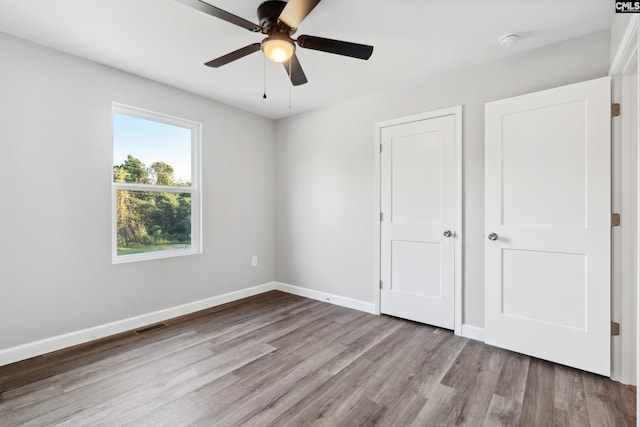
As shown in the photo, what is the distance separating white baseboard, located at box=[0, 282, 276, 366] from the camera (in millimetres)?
2350

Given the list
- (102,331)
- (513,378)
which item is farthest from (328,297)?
(102,331)

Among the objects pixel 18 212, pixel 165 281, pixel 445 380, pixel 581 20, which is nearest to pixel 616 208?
pixel 581 20

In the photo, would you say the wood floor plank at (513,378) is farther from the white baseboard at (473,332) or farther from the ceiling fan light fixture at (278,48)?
the ceiling fan light fixture at (278,48)

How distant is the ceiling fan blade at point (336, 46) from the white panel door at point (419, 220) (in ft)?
4.61

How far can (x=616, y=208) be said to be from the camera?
6.90ft

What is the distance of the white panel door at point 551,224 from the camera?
84.4 inches

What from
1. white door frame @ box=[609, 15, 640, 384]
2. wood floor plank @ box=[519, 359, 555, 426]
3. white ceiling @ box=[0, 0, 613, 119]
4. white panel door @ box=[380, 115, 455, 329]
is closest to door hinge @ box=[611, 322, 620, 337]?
white door frame @ box=[609, 15, 640, 384]

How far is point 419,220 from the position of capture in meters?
3.14

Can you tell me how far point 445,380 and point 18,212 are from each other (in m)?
3.47

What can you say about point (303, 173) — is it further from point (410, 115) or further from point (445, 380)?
point (445, 380)

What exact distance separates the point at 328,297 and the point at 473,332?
169 centimetres

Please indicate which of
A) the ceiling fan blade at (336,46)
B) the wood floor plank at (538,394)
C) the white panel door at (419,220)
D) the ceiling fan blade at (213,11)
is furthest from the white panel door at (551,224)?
the ceiling fan blade at (213,11)

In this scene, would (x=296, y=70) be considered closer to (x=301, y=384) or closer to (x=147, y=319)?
(x=301, y=384)

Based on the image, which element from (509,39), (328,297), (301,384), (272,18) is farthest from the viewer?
(328,297)
